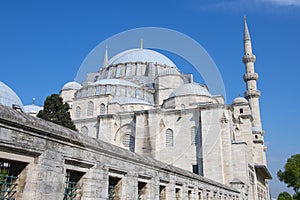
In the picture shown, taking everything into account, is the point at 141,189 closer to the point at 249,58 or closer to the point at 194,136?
the point at 194,136

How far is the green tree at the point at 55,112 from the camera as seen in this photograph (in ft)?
62.7

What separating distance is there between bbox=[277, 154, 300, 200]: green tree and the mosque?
2.23 meters

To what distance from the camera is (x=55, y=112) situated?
1964cm

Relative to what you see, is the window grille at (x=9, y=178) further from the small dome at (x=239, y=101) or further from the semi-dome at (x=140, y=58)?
the semi-dome at (x=140, y=58)

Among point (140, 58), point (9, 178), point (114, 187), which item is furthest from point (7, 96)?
point (140, 58)

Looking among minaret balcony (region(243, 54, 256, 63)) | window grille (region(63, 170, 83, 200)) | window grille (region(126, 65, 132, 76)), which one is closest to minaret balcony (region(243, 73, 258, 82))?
minaret balcony (region(243, 54, 256, 63))

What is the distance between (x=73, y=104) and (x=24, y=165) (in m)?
26.2

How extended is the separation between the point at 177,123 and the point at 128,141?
4.84 m

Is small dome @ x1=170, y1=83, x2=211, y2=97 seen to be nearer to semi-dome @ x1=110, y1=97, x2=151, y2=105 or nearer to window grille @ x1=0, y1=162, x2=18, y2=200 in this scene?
semi-dome @ x1=110, y1=97, x2=151, y2=105

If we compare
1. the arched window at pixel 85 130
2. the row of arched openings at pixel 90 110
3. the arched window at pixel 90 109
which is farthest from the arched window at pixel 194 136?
the arched window at pixel 90 109

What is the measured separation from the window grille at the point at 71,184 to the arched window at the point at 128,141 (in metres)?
20.4

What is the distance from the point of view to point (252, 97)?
115 feet

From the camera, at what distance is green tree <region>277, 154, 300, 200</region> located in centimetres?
3089

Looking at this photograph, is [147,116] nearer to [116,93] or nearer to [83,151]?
[116,93]
